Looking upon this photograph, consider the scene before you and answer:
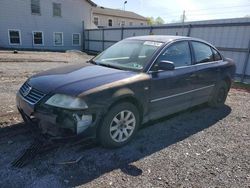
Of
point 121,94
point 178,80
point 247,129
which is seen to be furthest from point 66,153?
point 247,129

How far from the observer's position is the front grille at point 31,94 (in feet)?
10.6

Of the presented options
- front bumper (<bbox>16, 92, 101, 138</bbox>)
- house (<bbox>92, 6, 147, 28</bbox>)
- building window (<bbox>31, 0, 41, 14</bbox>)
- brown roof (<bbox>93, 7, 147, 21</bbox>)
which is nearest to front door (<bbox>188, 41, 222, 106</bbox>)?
front bumper (<bbox>16, 92, 101, 138</bbox>)

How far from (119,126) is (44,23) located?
892 inches

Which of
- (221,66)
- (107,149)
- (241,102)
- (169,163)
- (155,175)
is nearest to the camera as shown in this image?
(155,175)

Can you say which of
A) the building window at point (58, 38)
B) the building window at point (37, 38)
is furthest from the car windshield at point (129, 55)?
the building window at point (58, 38)

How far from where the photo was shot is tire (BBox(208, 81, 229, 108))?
219 inches

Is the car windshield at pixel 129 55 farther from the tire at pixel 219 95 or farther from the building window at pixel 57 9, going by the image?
the building window at pixel 57 9

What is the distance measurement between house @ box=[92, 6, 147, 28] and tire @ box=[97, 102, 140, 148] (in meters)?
33.2

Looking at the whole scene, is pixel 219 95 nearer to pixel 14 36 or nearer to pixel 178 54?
pixel 178 54

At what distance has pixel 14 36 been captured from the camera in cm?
2194

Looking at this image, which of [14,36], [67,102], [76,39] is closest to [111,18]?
[76,39]

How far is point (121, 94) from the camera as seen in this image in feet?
11.0

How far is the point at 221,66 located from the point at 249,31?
5366 mm

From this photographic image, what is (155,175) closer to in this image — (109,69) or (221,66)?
(109,69)
